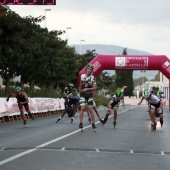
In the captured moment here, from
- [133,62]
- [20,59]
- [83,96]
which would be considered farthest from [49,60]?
[83,96]

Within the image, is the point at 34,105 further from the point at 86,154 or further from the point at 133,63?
the point at 86,154

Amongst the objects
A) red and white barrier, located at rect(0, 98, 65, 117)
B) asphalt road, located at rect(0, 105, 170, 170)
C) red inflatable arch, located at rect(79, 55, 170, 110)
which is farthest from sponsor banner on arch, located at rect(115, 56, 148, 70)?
asphalt road, located at rect(0, 105, 170, 170)

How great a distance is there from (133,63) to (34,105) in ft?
54.7

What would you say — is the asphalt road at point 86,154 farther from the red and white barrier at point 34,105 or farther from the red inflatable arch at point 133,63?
the red inflatable arch at point 133,63

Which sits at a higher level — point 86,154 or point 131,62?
point 131,62

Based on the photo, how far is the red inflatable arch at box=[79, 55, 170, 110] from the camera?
1698 inches

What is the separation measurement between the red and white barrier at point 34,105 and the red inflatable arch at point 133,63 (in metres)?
7.02

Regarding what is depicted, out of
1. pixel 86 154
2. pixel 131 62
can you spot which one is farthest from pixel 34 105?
pixel 86 154

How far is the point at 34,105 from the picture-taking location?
2909 centimetres

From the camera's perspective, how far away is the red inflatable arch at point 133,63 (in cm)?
4312

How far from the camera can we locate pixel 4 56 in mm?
32094

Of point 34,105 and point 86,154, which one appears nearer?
point 86,154

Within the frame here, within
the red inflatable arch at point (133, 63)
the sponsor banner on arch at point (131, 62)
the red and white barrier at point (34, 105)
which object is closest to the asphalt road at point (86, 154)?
the red and white barrier at point (34, 105)

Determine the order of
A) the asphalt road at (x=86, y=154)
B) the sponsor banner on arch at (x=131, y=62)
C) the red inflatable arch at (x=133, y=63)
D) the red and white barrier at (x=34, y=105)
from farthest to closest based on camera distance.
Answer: the sponsor banner on arch at (x=131, y=62), the red inflatable arch at (x=133, y=63), the red and white barrier at (x=34, y=105), the asphalt road at (x=86, y=154)
